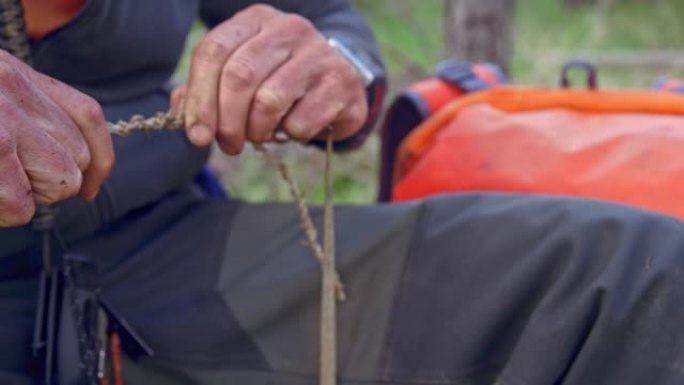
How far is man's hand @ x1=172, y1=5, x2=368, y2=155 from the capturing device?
1.09m

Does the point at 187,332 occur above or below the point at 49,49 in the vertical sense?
below

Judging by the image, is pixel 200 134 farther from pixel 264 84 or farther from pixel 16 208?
pixel 16 208

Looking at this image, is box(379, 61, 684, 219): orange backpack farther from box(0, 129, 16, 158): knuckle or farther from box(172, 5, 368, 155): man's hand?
box(0, 129, 16, 158): knuckle

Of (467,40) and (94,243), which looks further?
(467,40)

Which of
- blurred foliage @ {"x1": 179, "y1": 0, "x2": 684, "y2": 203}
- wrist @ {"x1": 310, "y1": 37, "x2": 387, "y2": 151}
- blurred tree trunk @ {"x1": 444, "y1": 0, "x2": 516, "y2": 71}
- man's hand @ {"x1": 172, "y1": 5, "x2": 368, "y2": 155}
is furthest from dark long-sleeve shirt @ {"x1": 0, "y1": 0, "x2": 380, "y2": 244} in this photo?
blurred tree trunk @ {"x1": 444, "y1": 0, "x2": 516, "y2": 71}

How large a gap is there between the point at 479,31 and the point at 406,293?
175 cm

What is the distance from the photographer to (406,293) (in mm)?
1172

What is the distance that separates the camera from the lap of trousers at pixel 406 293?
1017 mm

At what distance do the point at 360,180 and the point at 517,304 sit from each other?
2060 millimetres

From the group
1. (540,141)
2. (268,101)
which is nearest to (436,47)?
(540,141)

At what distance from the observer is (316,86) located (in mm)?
1167

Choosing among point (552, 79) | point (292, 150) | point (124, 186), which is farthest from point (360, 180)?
point (124, 186)

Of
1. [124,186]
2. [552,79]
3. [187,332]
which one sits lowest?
[552,79]

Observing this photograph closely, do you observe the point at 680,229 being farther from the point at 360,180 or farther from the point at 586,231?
the point at 360,180
